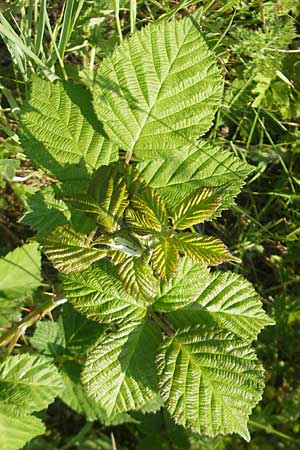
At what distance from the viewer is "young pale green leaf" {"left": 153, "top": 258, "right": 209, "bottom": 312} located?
162cm

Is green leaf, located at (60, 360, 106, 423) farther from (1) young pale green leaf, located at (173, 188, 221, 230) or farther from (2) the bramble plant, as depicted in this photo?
(1) young pale green leaf, located at (173, 188, 221, 230)

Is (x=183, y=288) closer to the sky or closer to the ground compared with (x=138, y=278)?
closer to the ground

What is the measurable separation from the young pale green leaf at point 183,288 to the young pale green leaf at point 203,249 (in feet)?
0.54

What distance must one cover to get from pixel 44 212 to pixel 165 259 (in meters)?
0.43

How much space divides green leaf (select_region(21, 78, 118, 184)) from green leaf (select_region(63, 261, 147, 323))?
0.28 meters

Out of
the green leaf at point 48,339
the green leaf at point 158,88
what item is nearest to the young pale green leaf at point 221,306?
the green leaf at point 158,88

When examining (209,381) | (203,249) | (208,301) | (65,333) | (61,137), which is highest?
(61,137)

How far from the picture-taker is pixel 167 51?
1670mm

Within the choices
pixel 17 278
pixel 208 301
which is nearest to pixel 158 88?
pixel 208 301

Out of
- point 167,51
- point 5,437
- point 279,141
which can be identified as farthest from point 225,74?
point 5,437

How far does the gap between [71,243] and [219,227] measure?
119 centimetres

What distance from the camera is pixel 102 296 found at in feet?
5.23

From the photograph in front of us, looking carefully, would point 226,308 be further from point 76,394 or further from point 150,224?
point 76,394

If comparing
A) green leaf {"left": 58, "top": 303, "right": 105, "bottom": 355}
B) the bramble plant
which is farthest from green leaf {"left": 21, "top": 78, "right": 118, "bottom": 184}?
green leaf {"left": 58, "top": 303, "right": 105, "bottom": 355}
